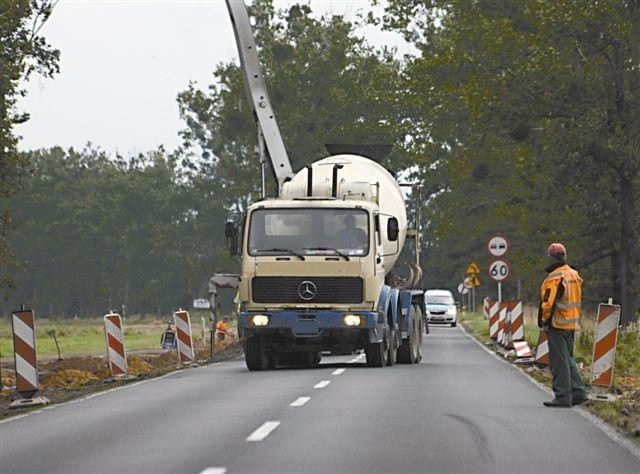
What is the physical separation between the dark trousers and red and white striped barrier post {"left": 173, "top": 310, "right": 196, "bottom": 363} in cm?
1330

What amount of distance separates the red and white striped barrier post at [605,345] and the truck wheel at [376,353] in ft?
22.7

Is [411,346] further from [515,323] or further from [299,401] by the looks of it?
[299,401]

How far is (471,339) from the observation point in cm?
4506

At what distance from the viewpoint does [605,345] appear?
18.2m

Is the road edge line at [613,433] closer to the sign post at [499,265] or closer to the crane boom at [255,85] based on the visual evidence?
the crane boom at [255,85]

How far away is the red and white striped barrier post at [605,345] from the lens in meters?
18.1

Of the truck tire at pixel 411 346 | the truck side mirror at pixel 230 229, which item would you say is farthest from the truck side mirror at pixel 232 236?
the truck tire at pixel 411 346

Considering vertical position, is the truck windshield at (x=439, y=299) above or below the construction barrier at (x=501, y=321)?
above

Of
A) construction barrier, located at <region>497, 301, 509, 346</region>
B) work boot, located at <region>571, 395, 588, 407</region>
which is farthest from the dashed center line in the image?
construction barrier, located at <region>497, 301, 509, 346</region>

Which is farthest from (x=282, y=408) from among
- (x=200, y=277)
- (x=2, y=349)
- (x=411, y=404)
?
(x=200, y=277)

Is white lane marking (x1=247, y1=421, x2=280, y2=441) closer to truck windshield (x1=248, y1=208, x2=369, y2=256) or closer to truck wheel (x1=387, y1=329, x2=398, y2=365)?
truck windshield (x1=248, y1=208, x2=369, y2=256)

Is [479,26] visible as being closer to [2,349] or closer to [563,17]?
[563,17]

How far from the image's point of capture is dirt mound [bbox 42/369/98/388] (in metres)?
24.5

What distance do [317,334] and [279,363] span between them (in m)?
3.54
